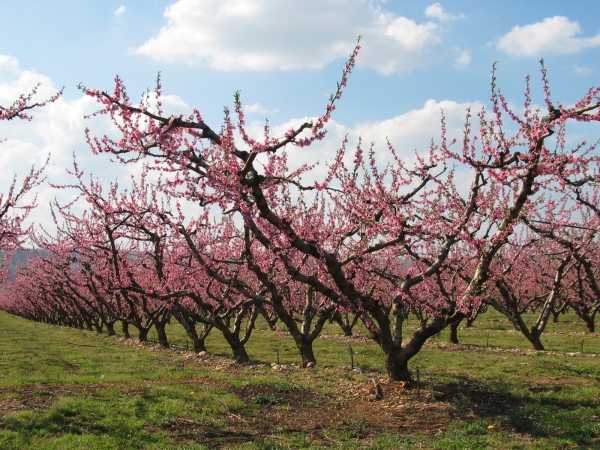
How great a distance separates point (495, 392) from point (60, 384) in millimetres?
11185

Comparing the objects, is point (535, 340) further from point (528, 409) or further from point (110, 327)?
point (110, 327)

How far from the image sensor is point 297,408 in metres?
10.4

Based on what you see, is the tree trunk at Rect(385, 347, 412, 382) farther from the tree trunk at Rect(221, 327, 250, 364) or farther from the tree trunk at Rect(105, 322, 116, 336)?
the tree trunk at Rect(105, 322, 116, 336)

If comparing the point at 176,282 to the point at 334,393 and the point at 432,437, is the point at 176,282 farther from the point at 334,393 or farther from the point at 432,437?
the point at 432,437

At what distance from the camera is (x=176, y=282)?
21547mm

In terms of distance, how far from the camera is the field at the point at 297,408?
8125 millimetres

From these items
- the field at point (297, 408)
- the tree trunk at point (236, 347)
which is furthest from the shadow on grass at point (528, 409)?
the tree trunk at point (236, 347)

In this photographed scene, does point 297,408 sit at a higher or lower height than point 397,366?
lower

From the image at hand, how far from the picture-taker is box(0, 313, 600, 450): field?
8125 mm

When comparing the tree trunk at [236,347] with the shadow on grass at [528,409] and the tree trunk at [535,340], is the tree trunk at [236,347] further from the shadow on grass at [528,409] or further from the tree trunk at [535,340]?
the tree trunk at [535,340]

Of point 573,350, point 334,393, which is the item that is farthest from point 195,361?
point 573,350

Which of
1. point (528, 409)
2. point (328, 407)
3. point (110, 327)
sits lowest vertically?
point (110, 327)

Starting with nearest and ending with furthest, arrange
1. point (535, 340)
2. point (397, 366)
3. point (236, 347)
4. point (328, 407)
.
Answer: point (328, 407) < point (397, 366) < point (236, 347) < point (535, 340)

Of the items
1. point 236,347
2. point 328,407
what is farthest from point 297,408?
point 236,347
